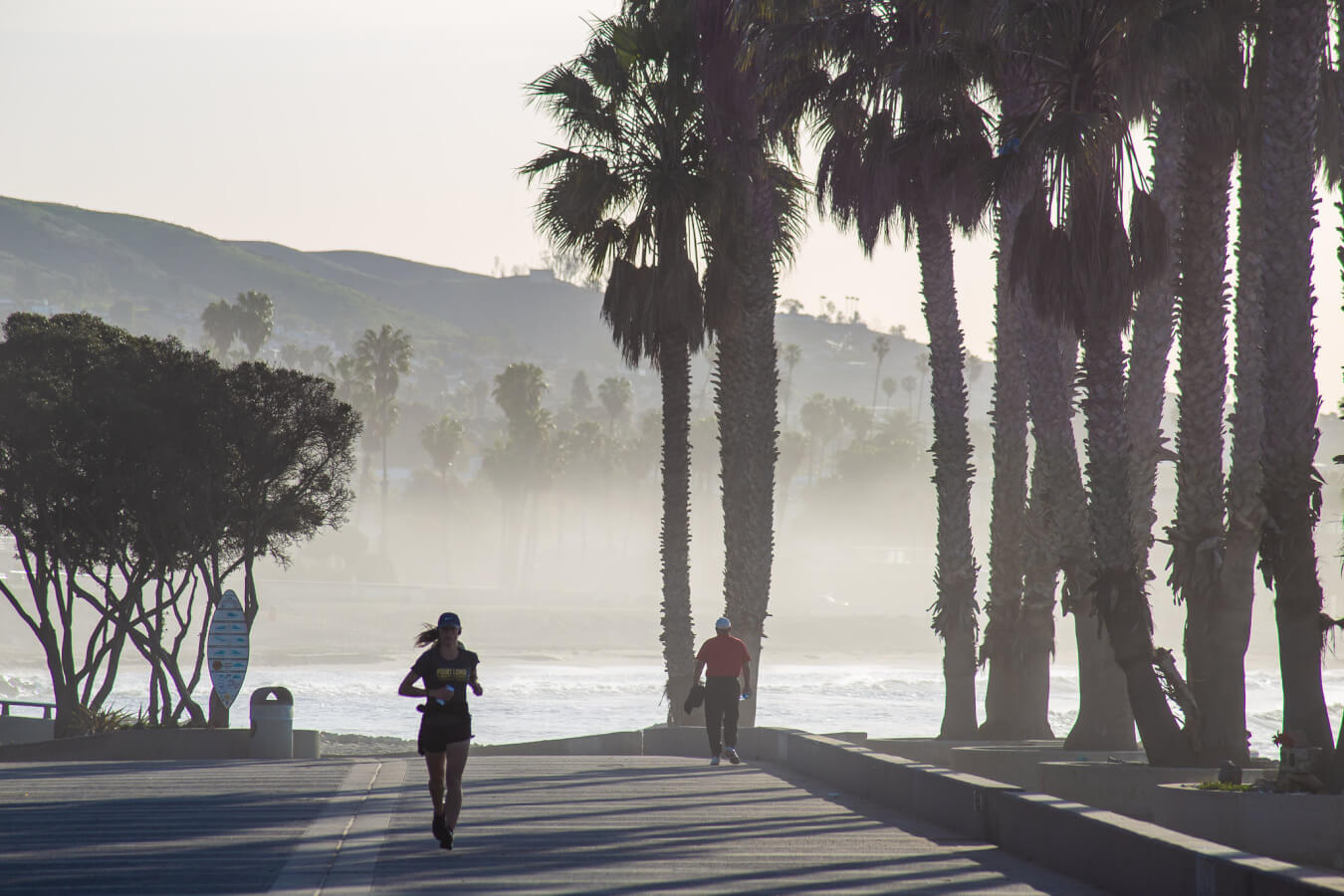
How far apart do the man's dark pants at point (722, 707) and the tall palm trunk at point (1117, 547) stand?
426cm

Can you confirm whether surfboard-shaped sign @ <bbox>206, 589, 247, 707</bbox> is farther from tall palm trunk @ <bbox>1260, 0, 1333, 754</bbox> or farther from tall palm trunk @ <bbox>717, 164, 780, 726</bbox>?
tall palm trunk @ <bbox>1260, 0, 1333, 754</bbox>

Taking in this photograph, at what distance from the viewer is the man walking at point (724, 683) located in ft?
55.8

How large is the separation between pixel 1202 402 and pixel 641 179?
10.3m

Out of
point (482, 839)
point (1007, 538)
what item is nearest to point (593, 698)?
point (1007, 538)

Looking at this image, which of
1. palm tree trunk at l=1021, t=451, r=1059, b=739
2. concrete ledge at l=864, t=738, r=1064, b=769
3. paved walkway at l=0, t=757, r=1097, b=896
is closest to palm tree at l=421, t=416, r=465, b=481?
palm tree trunk at l=1021, t=451, r=1059, b=739

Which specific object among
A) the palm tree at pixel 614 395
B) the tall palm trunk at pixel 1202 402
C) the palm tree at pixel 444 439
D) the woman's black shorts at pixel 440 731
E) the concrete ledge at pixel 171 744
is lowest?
the concrete ledge at pixel 171 744

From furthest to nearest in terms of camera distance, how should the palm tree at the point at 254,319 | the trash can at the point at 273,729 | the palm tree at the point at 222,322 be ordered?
the palm tree at the point at 222,322 < the palm tree at the point at 254,319 < the trash can at the point at 273,729

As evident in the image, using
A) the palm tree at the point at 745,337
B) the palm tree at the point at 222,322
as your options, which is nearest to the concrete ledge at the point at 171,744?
→ the palm tree at the point at 745,337

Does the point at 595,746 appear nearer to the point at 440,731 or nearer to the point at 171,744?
the point at 171,744

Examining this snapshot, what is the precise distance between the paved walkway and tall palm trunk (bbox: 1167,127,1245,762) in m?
5.67

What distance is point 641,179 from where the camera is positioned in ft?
80.5

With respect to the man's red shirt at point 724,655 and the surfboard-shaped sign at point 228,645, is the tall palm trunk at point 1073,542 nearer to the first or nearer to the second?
the man's red shirt at point 724,655

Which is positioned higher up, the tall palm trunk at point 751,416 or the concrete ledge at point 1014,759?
the tall palm trunk at point 751,416

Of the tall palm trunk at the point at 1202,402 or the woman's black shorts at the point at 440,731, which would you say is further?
the tall palm trunk at the point at 1202,402
